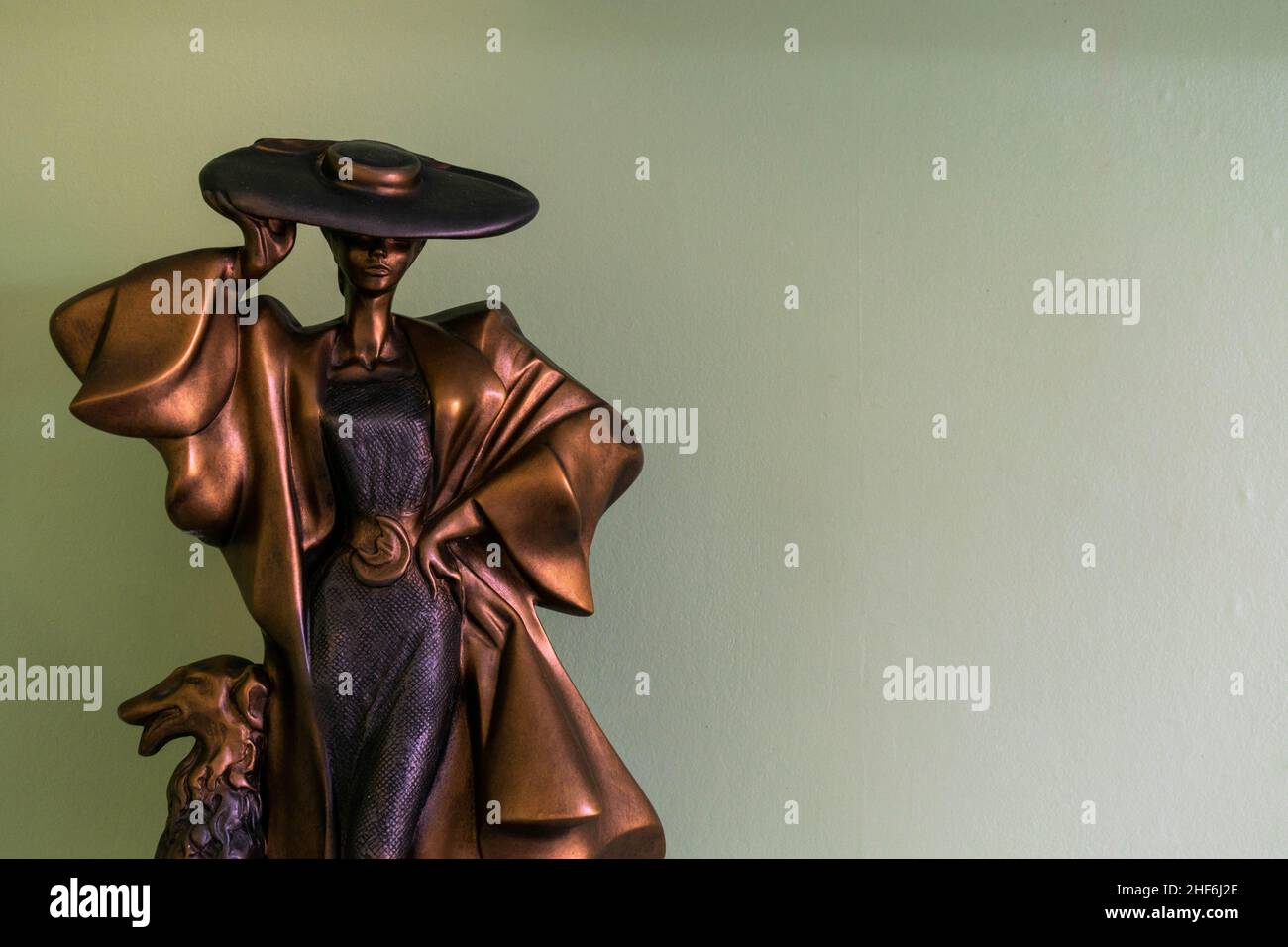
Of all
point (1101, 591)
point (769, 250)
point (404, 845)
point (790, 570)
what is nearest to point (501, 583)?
point (404, 845)

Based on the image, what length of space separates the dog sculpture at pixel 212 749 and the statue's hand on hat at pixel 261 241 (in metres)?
0.34

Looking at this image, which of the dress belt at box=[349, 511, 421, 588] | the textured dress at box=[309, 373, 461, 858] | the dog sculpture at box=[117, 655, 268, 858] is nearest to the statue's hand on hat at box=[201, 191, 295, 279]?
the textured dress at box=[309, 373, 461, 858]

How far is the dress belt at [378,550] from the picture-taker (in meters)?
1.20

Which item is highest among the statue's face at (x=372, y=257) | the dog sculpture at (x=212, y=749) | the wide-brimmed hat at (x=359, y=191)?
the wide-brimmed hat at (x=359, y=191)

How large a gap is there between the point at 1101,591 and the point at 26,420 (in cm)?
120

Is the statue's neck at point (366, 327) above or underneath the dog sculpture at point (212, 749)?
above

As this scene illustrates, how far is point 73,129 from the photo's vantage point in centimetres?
155

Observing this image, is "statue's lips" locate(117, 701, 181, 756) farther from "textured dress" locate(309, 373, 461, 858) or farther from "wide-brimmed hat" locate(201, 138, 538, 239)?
"wide-brimmed hat" locate(201, 138, 538, 239)

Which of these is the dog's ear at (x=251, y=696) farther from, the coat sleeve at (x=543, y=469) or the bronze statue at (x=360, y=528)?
the coat sleeve at (x=543, y=469)

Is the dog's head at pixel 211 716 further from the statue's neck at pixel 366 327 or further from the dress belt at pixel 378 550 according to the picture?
the statue's neck at pixel 366 327

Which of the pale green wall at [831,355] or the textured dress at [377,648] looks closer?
the textured dress at [377,648]

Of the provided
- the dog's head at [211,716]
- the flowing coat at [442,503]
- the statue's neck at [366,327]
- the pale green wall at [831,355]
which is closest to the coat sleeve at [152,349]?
the flowing coat at [442,503]

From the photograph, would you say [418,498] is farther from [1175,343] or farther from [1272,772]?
[1272,772]

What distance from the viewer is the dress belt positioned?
3.95 feet
